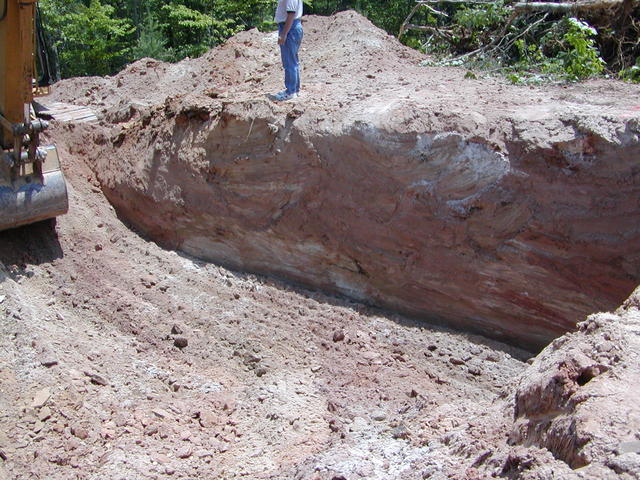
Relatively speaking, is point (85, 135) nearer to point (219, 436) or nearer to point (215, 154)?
point (215, 154)

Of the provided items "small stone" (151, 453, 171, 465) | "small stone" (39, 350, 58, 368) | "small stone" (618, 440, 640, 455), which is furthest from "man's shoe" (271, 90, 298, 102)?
"small stone" (618, 440, 640, 455)

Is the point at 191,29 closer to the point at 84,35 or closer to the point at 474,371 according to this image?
the point at 84,35

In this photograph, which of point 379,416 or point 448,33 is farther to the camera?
point 448,33

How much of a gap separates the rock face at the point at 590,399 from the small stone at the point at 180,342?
3.20m

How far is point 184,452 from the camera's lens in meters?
5.03

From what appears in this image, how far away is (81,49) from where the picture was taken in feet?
57.9

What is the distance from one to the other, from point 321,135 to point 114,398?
3231mm

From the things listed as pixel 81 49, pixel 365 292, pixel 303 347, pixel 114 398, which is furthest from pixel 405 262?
pixel 81 49

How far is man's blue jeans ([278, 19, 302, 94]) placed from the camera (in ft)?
24.9

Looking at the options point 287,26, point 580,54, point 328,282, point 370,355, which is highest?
point 287,26

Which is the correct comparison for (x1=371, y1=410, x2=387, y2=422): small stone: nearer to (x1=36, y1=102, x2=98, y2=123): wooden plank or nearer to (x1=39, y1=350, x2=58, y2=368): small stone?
(x1=39, y1=350, x2=58, y2=368): small stone

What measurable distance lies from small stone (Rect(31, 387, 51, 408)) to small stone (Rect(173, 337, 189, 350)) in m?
1.32

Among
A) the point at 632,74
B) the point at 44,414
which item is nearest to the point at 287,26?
the point at 632,74

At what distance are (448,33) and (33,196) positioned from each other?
22.3 ft
